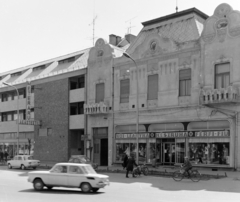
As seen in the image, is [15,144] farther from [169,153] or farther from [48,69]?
[169,153]

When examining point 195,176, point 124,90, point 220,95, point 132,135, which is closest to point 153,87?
point 124,90

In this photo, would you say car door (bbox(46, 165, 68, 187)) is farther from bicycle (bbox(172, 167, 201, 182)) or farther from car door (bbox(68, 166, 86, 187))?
bicycle (bbox(172, 167, 201, 182))

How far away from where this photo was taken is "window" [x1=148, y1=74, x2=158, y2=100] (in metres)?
32.5

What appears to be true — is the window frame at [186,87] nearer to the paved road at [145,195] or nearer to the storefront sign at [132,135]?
the storefront sign at [132,135]

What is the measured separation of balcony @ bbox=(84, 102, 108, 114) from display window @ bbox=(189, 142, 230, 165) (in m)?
9.79

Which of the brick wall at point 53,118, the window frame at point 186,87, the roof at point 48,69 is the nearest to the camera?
the window frame at point 186,87

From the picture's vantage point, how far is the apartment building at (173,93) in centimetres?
2791

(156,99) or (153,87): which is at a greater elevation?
(153,87)

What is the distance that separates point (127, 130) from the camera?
114 feet

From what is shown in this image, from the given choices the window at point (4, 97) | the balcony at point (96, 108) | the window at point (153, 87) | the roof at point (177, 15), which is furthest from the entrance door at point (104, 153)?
the window at point (4, 97)

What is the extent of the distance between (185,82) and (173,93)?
55.0 inches

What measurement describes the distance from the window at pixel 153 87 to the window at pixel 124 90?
2.57 metres

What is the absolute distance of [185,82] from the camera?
1201 inches

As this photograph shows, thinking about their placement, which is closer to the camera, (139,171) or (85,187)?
(85,187)
